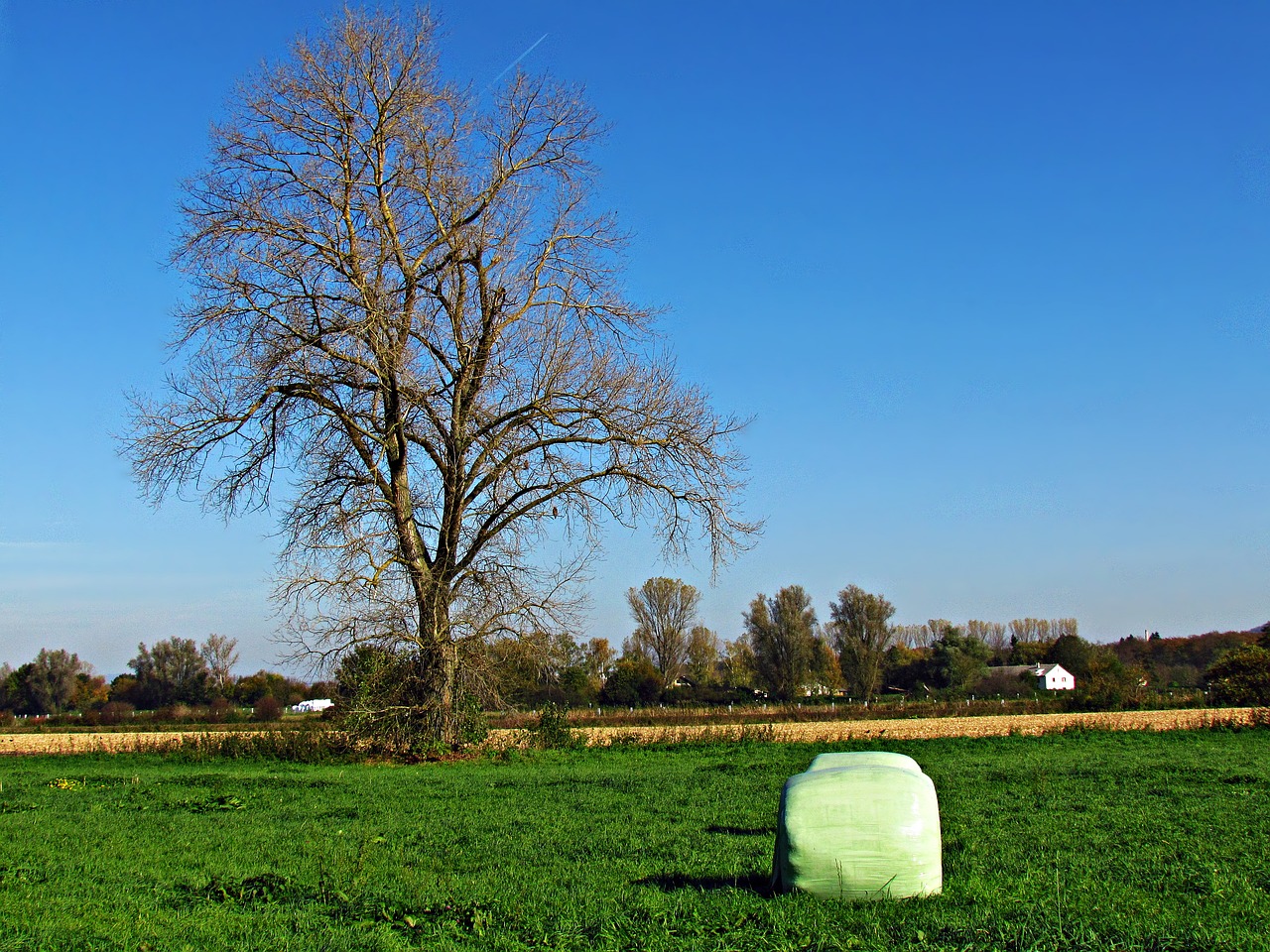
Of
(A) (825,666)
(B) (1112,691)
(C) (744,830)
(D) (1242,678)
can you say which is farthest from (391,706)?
(A) (825,666)

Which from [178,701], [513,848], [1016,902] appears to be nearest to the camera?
[1016,902]

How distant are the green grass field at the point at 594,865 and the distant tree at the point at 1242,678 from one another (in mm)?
30436

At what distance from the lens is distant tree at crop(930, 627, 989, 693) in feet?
280

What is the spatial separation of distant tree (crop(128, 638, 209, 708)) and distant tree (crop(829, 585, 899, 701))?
54639mm

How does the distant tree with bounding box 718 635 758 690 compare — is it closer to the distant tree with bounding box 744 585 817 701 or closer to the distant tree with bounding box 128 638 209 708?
the distant tree with bounding box 744 585 817 701

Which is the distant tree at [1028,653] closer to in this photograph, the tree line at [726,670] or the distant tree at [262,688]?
the tree line at [726,670]

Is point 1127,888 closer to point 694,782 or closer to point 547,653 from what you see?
point 694,782

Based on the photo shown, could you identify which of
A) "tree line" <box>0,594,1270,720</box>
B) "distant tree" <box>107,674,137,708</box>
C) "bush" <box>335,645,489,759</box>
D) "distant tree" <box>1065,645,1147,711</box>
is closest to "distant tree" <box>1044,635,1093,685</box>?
"tree line" <box>0,594,1270,720</box>

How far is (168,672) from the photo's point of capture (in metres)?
89.8

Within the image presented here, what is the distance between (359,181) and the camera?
26.0 m

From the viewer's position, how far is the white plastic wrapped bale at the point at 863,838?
714cm

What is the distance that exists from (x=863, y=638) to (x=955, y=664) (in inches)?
324

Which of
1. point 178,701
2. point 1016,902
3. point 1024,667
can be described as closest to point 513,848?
point 1016,902

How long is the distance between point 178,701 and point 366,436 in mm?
68840
